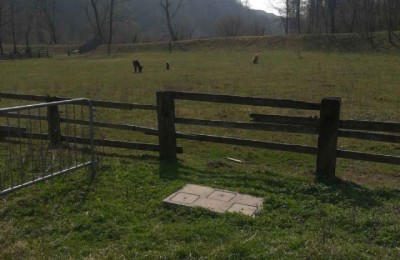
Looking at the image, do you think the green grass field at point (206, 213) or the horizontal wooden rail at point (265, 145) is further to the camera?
the horizontal wooden rail at point (265, 145)

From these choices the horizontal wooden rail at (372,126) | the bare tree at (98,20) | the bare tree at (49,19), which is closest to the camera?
the horizontal wooden rail at (372,126)

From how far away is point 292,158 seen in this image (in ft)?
27.7

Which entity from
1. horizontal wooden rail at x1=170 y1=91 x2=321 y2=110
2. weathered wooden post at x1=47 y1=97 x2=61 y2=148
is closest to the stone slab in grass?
horizontal wooden rail at x1=170 y1=91 x2=321 y2=110

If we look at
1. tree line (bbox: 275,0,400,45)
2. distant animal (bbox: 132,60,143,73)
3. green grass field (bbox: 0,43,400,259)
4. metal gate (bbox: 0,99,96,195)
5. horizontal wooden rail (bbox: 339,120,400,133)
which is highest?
tree line (bbox: 275,0,400,45)

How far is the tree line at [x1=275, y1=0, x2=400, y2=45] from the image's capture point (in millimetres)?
52656

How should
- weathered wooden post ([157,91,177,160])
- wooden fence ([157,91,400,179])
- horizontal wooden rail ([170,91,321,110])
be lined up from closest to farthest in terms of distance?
wooden fence ([157,91,400,179]), horizontal wooden rail ([170,91,321,110]), weathered wooden post ([157,91,177,160])

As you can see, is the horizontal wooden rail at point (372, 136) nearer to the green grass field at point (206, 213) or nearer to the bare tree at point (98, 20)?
the green grass field at point (206, 213)

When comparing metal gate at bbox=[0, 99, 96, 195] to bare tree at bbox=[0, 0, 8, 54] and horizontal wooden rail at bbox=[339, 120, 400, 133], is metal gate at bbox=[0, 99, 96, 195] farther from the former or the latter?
bare tree at bbox=[0, 0, 8, 54]

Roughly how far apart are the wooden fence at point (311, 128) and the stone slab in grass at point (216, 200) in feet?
4.80

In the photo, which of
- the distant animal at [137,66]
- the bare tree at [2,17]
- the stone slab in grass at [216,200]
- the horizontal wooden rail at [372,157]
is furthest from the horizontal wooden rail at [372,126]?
the bare tree at [2,17]

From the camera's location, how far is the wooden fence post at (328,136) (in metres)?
6.14

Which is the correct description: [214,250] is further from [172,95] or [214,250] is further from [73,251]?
[172,95]

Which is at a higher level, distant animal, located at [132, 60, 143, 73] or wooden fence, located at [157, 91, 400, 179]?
distant animal, located at [132, 60, 143, 73]

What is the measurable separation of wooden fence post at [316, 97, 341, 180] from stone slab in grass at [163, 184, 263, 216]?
151 centimetres
